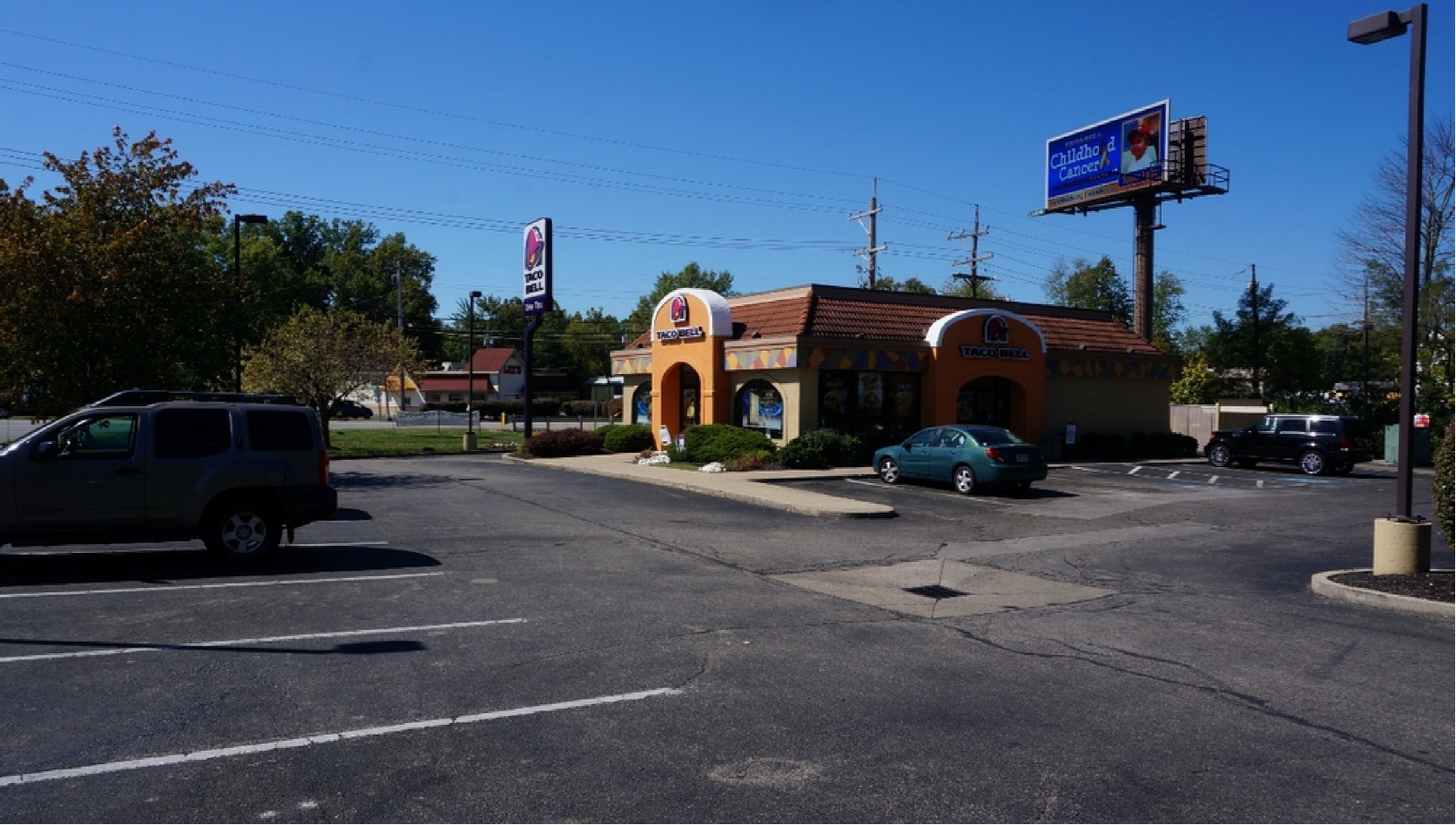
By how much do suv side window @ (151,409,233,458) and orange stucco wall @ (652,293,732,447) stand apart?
20.0 m

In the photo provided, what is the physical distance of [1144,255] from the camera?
49.3 meters

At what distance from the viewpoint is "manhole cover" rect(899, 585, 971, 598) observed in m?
11.1

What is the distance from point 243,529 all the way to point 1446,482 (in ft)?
43.0

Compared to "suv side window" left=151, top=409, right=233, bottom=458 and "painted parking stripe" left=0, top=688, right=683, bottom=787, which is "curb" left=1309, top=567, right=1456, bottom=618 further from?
"suv side window" left=151, top=409, right=233, bottom=458

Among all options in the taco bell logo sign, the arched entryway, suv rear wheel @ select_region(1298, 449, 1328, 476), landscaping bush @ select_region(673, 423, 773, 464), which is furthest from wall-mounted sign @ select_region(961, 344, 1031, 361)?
suv rear wheel @ select_region(1298, 449, 1328, 476)

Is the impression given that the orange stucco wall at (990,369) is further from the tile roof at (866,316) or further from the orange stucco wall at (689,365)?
the orange stucco wall at (689,365)

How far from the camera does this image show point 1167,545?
15.1 metres

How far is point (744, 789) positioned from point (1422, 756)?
3821 millimetres

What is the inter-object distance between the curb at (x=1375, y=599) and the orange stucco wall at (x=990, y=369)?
19.1 meters

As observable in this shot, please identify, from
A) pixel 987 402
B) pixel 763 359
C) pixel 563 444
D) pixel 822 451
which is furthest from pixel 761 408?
pixel 987 402

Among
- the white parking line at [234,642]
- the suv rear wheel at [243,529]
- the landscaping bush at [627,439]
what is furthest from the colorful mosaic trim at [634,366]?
the white parking line at [234,642]

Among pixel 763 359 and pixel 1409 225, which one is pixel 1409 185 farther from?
pixel 763 359

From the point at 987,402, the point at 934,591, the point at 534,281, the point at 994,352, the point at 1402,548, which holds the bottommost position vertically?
the point at 934,591

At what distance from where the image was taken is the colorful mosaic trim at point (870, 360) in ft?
94.0
